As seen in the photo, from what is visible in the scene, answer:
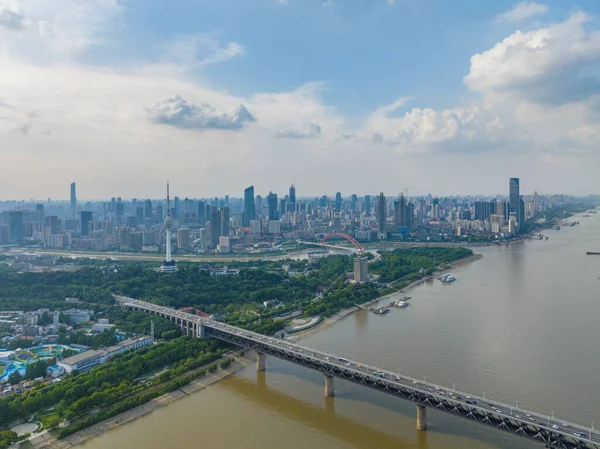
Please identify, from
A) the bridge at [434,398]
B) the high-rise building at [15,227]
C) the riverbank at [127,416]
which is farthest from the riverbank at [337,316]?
the high-rise building at [15,227]

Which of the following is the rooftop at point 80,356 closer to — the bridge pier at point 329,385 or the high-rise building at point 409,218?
the bridge pier at point 329,385

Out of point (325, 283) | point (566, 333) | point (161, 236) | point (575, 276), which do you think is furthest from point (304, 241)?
point (566, 333)

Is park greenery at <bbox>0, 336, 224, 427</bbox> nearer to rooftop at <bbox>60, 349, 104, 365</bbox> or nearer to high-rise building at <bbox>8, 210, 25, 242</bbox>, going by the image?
rooftop at <bbox>60, 349, 104, 365</bbox>

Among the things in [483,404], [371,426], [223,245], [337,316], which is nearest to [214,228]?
[223,245]

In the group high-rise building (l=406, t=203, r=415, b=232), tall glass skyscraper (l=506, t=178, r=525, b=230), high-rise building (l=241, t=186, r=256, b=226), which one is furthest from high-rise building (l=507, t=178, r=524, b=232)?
high-rise building (l=241, t=186, r=256, b=226)

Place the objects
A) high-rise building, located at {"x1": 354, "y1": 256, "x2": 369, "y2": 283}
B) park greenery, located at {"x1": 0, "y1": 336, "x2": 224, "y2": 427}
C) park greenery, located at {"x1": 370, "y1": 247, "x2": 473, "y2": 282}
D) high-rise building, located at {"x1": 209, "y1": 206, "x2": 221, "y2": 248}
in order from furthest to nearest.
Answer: high-rise building, located at {"x1": 209, "y1": 206, "x2": 221, "y2": 248} → park greenery, located at {"x1": 370, "y1": 247, "x2": 473, "y2": 282} → high-rise building, located at {"x1": 354, "y1": 256, "x2": 369, "y2": 283} → park greenery, located at {"x1": 0, "y1": 336, "x2": 224, "y2": 427}

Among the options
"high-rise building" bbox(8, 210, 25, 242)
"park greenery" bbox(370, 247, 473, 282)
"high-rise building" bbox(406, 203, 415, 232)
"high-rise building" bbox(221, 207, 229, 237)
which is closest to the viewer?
"park greenery" bbox(370, 247, 473, 282)

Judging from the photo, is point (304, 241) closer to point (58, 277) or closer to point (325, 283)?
point (325, 283)

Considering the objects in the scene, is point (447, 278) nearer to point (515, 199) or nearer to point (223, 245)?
point (223, 245)
